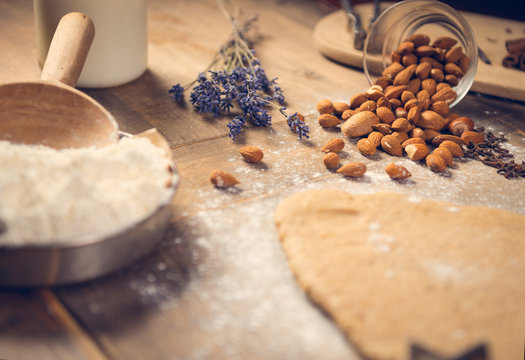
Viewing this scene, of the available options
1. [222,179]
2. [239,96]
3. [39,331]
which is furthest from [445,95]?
[39,331]

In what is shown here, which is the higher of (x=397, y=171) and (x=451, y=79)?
(x=451, y=79)

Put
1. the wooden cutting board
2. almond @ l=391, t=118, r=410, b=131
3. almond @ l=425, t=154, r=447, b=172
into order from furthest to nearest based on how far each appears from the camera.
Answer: the wooden cutting board → almond @ l=391, t=118, r=410, b=131 → almond @ l=425, t=154, r=447, b=172

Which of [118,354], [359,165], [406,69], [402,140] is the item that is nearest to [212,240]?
[118,354]

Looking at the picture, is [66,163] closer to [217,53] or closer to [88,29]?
[88,29]

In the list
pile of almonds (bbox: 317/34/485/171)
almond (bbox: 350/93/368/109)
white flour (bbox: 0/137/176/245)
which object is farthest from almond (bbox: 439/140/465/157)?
white flour (bbox: 0/137/176/245)

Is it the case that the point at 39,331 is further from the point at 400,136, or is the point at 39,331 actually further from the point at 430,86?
the point at 430,86

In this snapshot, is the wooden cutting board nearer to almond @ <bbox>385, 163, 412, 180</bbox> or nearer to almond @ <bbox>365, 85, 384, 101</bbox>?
almond @ <bbox>365, 85, 384, 101</bbox>
